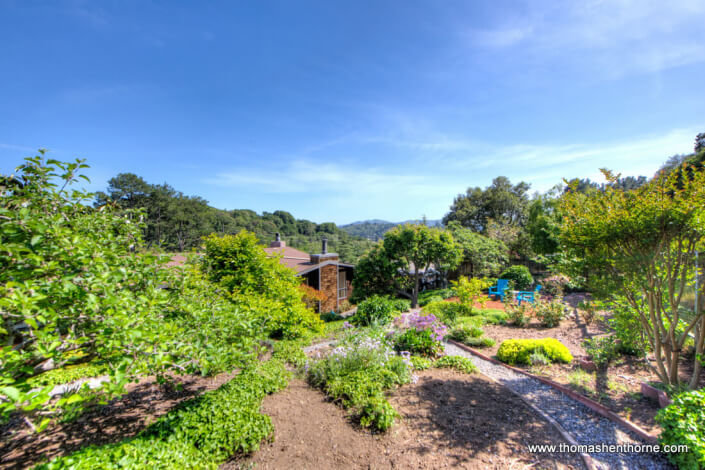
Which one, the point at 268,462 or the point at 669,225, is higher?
the point at 669,225

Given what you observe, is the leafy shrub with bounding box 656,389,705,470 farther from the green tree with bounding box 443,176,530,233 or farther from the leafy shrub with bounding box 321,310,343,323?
the green tree with bounding box 443,176,530,233

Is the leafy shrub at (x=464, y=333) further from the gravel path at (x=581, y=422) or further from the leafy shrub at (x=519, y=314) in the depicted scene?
the leafy shrub at (x=519, y=314)

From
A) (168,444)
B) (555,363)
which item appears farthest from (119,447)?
(555,363)

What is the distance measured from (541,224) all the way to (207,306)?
19270 millimetres

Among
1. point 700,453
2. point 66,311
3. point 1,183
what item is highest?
point 1,183

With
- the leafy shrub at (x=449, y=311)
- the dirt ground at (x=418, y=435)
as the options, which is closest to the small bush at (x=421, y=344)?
the dirt ground at (x=418, y=435)

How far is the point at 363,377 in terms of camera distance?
14.5ft

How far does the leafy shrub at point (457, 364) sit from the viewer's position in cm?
535

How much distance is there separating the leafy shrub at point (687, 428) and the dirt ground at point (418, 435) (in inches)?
35.6

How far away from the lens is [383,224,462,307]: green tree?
13.2m

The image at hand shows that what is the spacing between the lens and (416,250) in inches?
523

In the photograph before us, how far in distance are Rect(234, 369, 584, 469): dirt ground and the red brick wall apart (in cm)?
1260

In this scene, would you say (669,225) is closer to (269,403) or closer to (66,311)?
(269,403)

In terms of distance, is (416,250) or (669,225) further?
(416,250)
